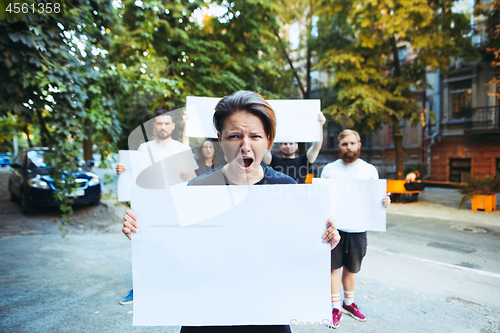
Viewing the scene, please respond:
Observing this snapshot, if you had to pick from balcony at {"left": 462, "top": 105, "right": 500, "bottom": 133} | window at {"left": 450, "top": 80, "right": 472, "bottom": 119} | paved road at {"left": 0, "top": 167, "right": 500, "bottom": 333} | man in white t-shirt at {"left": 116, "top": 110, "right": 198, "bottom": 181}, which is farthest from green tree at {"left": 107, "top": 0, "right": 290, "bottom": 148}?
window at {"left": 450, "top": 80, "right": 472, "bottom": 119}

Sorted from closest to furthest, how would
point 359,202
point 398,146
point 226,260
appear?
point 226,260, point 359,202, point 398,146

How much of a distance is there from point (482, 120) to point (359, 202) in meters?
17.8

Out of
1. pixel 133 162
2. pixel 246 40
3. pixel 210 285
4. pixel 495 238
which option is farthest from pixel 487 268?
pixel 246 40

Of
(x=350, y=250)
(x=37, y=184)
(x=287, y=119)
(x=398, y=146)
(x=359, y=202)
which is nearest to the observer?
(x=359, y=202)

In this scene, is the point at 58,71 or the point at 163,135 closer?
the point at 163,135

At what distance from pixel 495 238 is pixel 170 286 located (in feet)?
19.5

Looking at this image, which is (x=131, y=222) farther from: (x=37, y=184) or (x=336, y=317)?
(x=37, y=184)

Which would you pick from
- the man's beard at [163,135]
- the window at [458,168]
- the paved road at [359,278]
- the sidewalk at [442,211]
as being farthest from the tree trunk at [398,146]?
the man's beard at [163,135]

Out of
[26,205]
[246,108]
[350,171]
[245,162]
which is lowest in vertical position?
[26,205]

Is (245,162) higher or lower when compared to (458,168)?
A: higher

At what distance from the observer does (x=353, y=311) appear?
3.09 meters

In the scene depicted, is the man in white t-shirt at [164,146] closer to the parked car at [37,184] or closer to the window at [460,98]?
the parked car at [37,184]

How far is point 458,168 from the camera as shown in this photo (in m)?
17.0

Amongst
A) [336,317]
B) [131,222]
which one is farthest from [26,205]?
[336,317]
